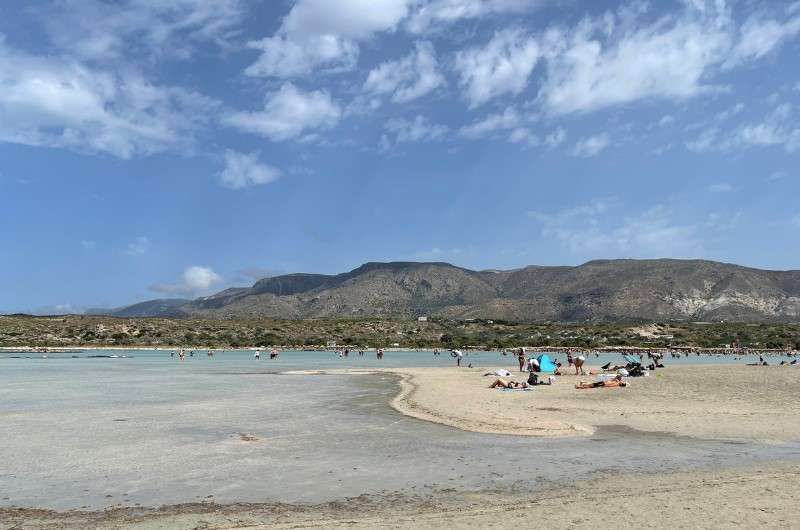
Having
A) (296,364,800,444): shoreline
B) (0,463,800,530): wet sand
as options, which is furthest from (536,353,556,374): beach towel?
(0,463,800,530): wet sand

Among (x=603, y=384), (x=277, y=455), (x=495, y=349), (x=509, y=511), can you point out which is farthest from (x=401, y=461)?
(x=495, y=349)

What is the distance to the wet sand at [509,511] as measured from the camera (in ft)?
31.1

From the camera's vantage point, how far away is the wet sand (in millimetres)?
9492

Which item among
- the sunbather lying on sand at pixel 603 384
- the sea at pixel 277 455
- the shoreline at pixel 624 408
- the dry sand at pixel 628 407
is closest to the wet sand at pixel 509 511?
the sea at pixel 277 455

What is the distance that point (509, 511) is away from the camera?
10172 mm

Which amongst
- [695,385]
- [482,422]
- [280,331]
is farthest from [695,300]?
[482,422]

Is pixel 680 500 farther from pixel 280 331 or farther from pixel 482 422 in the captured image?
pixel 280 331

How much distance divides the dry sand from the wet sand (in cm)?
713

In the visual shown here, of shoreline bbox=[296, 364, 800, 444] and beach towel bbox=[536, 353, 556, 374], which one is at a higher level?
beach towel bbox=[536, 353, 556, 374]

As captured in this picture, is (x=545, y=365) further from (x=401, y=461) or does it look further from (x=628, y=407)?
(x=401, y=461)

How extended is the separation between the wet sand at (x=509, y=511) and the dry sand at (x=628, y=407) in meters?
7.13

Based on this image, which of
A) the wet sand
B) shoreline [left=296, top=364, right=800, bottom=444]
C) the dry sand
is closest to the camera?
the wet sand

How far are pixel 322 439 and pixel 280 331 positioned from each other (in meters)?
115

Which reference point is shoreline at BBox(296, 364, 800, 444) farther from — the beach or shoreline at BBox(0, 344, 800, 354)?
shoreline at BBox(0, 344, 800, 354)
